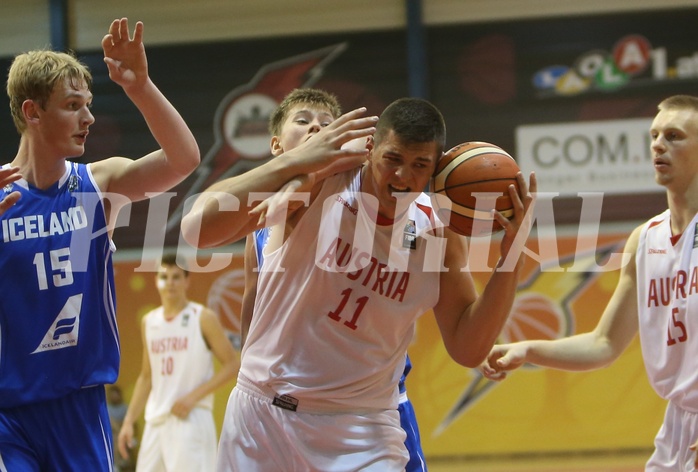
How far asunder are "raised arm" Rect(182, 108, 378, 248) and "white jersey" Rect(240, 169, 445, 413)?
40 centimetres

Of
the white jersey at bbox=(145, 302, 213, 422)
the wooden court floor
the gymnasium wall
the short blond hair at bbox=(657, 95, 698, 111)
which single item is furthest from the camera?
the gymnasium wall

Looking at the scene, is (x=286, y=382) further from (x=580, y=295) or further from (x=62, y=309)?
(x=580, y=295)

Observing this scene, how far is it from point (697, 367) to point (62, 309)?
9.92 feet

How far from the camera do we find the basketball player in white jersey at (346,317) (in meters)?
3.58

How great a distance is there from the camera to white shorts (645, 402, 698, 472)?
427 centimetres

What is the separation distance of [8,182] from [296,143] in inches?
60.5

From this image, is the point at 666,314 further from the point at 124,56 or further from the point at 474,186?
the point at 124,56

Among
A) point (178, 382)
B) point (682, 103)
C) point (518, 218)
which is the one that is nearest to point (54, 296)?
point (518, 218)

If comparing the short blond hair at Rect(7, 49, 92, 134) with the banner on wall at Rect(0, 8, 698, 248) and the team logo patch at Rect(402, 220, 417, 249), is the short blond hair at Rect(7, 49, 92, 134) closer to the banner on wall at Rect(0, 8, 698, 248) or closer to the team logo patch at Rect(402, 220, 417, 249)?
the team logo patch at Rect(402, 220, 417, 249)

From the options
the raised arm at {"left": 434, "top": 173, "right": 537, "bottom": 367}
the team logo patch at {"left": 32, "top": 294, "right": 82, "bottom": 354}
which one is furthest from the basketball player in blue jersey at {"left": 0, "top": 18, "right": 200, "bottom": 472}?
the raised arm at {"left": 434, "top": 173, "right": 537, "bottom": 367}

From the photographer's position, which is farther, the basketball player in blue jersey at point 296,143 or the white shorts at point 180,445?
the white shorts at point 180,445

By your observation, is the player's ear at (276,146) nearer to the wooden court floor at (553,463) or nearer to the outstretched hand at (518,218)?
the outstretched hand at (518,218)

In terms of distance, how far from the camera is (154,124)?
12.3 ft

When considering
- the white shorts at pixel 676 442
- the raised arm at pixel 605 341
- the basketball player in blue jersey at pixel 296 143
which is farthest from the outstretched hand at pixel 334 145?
the white shorts at pixel 676 442
